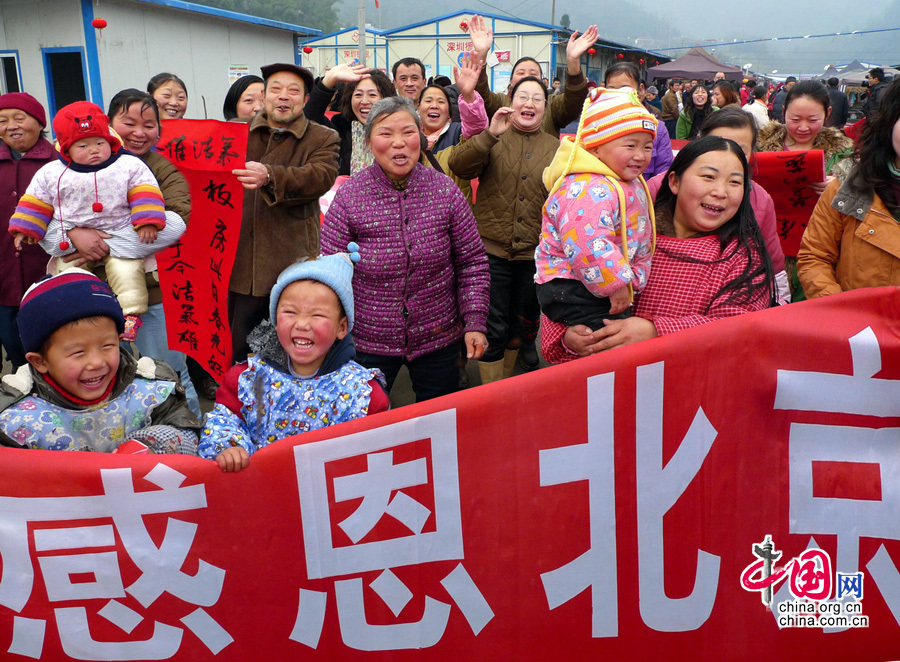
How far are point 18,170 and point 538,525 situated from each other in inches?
138

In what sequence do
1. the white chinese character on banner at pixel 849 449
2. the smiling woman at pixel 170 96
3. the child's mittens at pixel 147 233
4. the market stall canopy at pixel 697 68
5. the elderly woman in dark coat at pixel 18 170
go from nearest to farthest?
the white chinese character on banner at pixel 849 449
the child's mittens at pixel 147 233
the elderly woman in dark coat at pixel 18 170
the smiling woman at pixel 170 96
the market stall canopy at pixel 697 68

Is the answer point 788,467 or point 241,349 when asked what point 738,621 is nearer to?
point 788,467

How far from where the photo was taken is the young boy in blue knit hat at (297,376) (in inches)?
91.2

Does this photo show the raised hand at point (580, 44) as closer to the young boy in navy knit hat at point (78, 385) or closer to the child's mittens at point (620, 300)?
the child's mittens at point (620, 300)

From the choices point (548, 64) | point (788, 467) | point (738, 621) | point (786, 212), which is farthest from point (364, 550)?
point (548, 64)

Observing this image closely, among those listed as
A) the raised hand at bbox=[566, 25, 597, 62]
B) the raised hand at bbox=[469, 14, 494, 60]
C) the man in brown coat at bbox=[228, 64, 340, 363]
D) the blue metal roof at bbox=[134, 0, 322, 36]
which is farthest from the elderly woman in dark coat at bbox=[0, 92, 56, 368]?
the blue metal roof at bbox=[134, 0, 322, 36]

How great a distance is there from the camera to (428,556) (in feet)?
6.90

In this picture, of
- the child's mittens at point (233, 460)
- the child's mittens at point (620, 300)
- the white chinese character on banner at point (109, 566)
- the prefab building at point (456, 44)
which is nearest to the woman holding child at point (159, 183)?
the white chinese character on banner at point (109, 566)

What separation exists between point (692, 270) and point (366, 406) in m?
1.16

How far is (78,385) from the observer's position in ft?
7.10

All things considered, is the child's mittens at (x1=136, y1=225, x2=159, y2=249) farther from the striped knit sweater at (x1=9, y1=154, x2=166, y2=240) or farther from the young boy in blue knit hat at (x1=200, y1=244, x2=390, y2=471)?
the young boy in blue knit hat at (x1=200, y1=244, x2=390, y2=471)

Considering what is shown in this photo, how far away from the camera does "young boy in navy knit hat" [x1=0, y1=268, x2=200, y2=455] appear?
2105 mm

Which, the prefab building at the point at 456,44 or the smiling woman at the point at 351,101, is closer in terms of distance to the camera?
the smiling woman at the point at 351,101

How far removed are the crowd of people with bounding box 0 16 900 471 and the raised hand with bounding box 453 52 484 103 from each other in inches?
0.6
